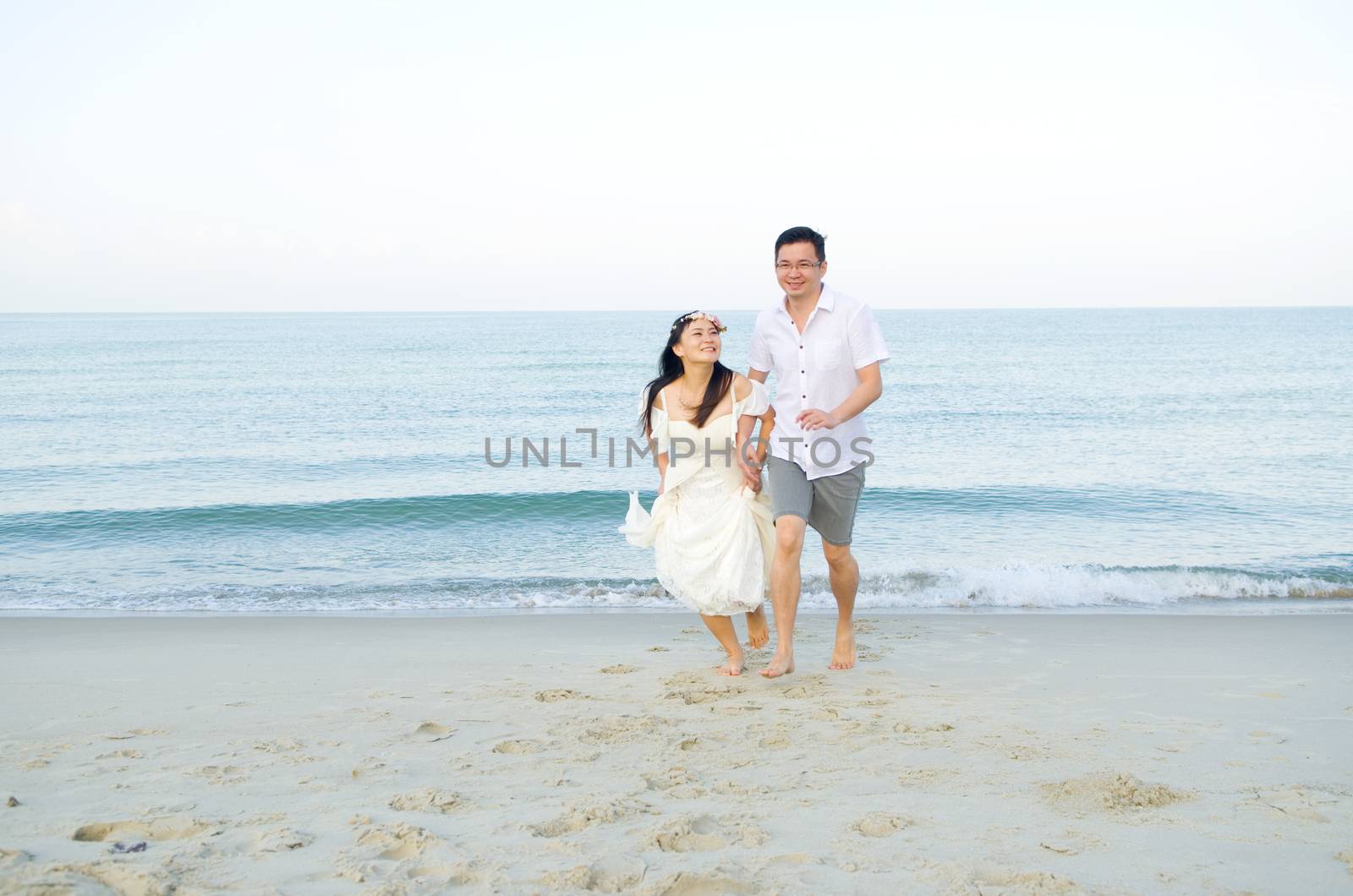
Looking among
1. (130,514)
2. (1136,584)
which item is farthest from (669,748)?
(130,514)

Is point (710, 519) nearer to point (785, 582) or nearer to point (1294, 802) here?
point (785, 582)

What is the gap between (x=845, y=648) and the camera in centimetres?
509

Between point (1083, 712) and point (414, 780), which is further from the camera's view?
point (1083, 712)

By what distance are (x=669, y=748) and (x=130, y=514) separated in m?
9.46

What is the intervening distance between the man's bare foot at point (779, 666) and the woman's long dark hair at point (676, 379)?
3.90 ft

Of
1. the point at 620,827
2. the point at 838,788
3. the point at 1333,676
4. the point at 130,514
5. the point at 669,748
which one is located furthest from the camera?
the point at 130,514

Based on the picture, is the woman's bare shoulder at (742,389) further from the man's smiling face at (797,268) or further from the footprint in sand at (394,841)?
the footprint in sand at (394,841)

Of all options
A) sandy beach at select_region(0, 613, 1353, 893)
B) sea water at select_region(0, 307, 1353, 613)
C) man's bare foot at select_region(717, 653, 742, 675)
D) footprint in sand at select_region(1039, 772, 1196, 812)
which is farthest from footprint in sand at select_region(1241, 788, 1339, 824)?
sea water at select_region(0, 307, 1353, 613)

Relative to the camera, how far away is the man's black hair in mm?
4594

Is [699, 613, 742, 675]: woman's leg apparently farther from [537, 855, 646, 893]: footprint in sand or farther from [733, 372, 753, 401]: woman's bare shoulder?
[537, 855, 646, 893]: footprint in sand

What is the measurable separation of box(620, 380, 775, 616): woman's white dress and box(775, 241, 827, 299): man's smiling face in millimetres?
519

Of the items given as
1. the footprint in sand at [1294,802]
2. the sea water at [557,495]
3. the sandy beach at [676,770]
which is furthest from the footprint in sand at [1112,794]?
the sea water at [557,495]

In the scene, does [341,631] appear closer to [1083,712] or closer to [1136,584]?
[1083,712]

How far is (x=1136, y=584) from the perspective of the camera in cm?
784
